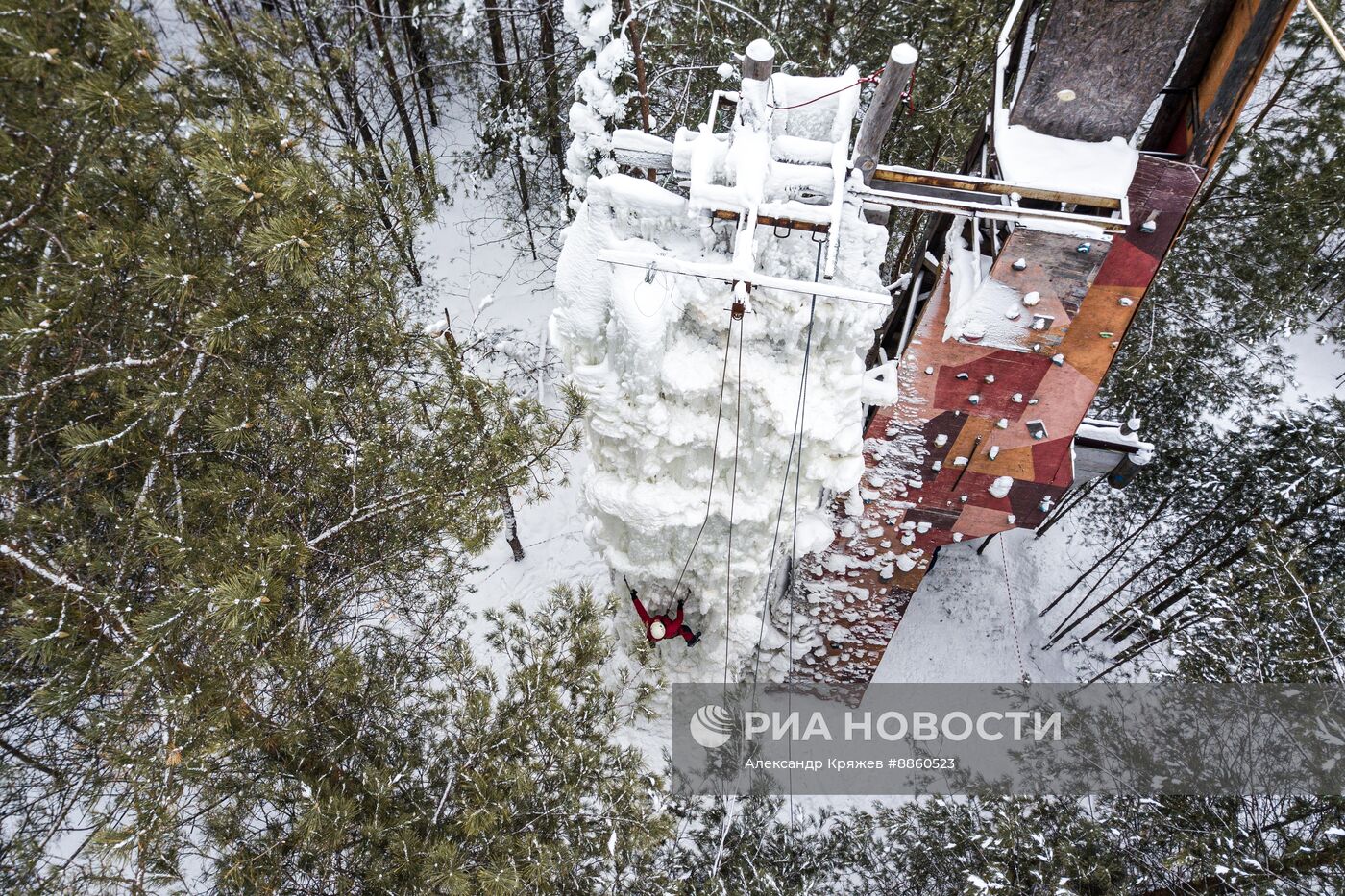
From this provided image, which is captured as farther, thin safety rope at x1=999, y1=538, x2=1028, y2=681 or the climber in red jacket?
thin safety rope at x1=999, y1=538, x2=1028, y2=681

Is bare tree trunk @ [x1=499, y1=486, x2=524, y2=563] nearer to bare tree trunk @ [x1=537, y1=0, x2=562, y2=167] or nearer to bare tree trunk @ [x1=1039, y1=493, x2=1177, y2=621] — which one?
bare tree trunk @ [x1=537, y1=0, x2=562, y2=167]

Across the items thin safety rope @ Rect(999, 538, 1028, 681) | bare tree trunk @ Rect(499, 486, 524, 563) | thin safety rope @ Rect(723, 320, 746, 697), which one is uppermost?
thin safety rope @ Rect(723, 320, 746, 697)

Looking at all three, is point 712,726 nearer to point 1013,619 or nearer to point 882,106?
point 1013,619

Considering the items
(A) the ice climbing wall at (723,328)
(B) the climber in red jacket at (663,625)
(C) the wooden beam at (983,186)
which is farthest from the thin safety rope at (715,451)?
(C) the wooden beam at (983,186)

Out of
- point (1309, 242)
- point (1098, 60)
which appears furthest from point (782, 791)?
point (1309, 242)

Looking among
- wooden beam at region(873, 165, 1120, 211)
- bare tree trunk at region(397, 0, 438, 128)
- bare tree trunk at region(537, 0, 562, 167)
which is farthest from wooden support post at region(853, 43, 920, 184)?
bare tree trunk at region(397, 0, 438, 128)

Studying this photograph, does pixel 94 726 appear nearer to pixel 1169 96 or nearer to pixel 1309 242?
pixel 1169 96
